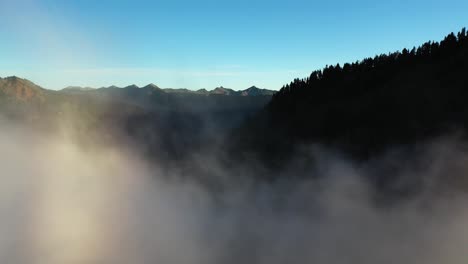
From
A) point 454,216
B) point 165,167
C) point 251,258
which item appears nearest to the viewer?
point 454,216

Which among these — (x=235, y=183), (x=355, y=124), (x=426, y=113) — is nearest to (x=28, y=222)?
(x=235, y=183)

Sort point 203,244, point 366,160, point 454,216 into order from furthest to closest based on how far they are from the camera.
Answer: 1. point 203,244
2. point 366,160
3. point 454,216

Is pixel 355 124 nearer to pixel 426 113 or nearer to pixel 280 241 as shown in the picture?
pixel 426 113

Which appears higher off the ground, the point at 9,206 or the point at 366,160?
the point at 366,160

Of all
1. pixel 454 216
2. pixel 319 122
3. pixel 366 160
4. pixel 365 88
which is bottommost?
pixel 454 216

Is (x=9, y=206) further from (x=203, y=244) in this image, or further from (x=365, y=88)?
(x=365, y=88)

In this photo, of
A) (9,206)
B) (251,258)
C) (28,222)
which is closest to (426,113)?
(251,258)

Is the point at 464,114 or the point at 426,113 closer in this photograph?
the point at 464,114
